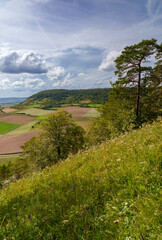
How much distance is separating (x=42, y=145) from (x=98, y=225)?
24.6 meters

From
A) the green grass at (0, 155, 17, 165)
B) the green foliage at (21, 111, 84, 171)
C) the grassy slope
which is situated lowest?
the green grass at (0, 155, 17, 165)

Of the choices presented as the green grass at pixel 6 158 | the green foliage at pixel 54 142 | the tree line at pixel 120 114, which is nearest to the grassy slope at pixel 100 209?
the tree line at pixel 120 114

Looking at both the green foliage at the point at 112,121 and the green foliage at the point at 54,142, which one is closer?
the green foliage at the point at 112,121

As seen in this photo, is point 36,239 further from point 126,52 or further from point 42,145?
point 42,145

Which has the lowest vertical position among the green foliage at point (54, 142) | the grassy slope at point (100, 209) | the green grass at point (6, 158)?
the green grass at point (6, 158)

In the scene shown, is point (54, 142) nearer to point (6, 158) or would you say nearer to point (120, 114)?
point (120, 114)

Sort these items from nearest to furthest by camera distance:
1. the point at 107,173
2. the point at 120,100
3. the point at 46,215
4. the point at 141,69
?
the point at 46,215, the point at 107,173, the point at 141,69, the point at 120,100

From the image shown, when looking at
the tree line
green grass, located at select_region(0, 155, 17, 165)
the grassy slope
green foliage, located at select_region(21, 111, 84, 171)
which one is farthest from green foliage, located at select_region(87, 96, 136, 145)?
green grass, located at select_region(0, 155, 17, 165)

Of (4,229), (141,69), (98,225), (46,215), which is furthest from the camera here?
(141,69)

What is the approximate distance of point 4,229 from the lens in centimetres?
263

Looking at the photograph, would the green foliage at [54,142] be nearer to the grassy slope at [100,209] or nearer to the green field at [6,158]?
the grassy slope at [100,209]

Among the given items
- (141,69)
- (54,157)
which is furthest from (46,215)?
(54,157)

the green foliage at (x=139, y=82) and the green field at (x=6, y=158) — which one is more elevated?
the green foliage at (x=139, y=82)

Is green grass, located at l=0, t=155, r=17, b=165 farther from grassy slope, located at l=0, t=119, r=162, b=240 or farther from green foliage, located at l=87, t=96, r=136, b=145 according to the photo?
grassy slope, located at l=0, t=119, r=162, b=240
